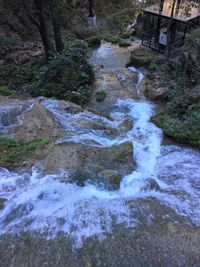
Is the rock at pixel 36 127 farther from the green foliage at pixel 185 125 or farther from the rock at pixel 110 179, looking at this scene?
the green foliage at pixel 185 125

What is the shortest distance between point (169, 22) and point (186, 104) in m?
7.40

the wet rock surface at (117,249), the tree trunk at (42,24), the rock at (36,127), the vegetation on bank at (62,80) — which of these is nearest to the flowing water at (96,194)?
the wet rock surface at (117,249)

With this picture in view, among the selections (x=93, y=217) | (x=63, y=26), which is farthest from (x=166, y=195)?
(x=63, y=26)

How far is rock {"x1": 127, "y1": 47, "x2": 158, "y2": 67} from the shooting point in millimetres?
17281

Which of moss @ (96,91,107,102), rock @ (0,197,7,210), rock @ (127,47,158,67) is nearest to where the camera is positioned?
rock @ (0,197,7,210)

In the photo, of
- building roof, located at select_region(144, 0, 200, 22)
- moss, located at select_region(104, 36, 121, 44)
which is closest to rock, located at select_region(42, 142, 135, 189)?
building roof, located at select_region(144, 0, 200, 22)

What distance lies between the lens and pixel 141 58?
17.5m

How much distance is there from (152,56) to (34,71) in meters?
6.93

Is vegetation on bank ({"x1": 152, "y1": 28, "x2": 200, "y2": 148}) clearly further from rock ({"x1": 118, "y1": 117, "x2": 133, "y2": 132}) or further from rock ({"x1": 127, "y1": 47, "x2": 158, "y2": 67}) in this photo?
rock ({"x1": 127, "y1": 47, "x2": 158, "y2": 67})

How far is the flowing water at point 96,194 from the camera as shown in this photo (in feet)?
22.2

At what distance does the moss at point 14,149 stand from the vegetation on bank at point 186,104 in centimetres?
441

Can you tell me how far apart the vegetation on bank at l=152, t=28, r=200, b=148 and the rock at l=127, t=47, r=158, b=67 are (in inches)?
113

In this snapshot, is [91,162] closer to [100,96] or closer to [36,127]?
[36,127]

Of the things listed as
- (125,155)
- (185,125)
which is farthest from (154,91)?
(125,155)
